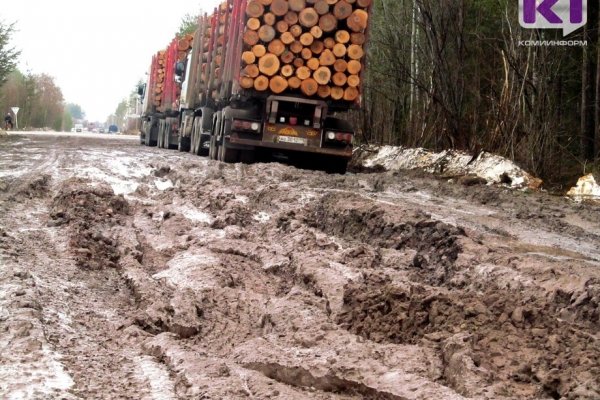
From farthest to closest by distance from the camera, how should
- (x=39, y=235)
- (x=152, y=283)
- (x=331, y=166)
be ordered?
(x=331, y=166) < (x=39, y=235) < (x=152, y=283)

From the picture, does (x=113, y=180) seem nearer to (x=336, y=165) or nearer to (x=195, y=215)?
(x=195, y=215)

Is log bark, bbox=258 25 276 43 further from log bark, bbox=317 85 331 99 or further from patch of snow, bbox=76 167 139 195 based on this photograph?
patch of snow, bbox=76 167 139 195

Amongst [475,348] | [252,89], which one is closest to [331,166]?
[252,89]

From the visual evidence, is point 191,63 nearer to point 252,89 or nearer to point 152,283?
point 252,89

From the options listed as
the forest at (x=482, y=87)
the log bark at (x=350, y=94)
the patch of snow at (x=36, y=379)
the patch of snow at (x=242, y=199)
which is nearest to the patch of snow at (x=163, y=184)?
the patch of snow at (x=242, y=199)

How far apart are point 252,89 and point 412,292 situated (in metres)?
9.46

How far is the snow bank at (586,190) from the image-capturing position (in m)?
10.1

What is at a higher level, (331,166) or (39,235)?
(331,166)

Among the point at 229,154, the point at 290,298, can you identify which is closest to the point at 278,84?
the point at 229,154

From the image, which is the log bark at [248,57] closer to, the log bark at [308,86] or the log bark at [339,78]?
the log bark at [308,86]

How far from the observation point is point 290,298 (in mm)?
4195

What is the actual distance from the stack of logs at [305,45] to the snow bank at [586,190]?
449 centimetres

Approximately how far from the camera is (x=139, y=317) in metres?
3.78

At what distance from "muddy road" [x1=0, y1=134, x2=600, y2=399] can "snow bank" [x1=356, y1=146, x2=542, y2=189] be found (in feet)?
10.3
